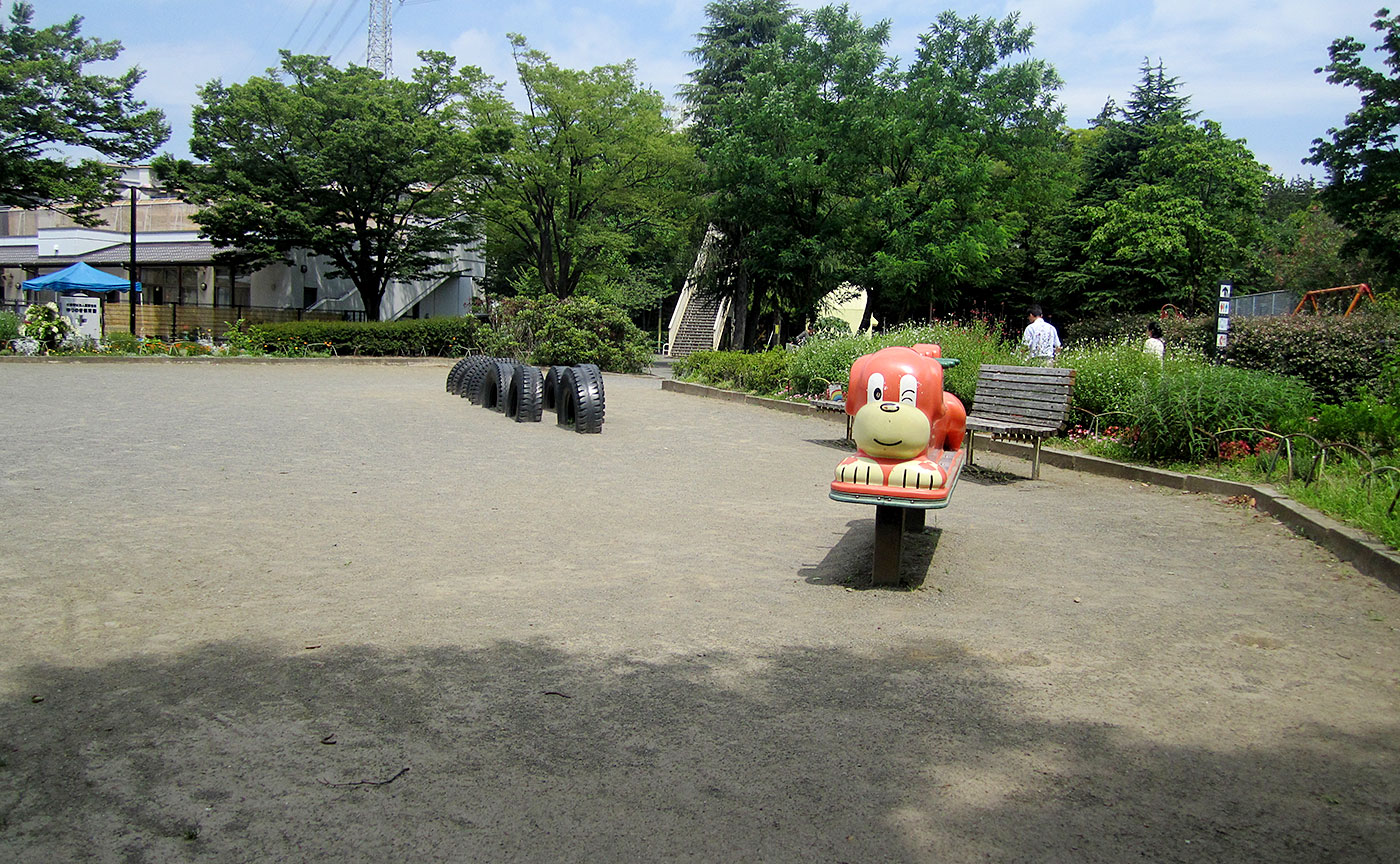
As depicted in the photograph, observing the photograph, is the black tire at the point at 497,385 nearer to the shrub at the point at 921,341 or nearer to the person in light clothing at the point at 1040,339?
the shrub at the point at 921,341

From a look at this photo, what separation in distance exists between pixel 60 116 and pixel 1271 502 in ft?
108

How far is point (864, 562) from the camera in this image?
6707 mm

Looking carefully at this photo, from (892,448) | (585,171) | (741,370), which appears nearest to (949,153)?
(741,370)

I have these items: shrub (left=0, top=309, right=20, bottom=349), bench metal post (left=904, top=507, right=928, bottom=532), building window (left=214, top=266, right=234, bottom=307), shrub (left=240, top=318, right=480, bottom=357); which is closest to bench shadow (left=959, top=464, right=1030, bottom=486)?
bench metal post (left=904, top=507, right=928, bottom=532)

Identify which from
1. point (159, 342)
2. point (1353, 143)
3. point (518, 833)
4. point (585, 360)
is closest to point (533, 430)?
point (518, 833)

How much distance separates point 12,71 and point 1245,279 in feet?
140

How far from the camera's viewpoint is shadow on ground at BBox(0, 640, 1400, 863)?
295cm

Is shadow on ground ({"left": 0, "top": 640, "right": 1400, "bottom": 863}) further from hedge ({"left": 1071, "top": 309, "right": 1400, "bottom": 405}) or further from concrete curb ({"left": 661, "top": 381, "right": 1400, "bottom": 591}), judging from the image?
hedge ({"left": 1071, "top": 309, "right": 1400, "bottom": 405})

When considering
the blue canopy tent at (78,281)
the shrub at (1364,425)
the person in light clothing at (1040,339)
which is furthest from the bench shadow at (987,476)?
the blue canopy tent at (78,281)

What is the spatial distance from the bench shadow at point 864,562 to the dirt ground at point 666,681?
45 mm

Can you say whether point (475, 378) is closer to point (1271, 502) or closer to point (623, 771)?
point (1271, 502)

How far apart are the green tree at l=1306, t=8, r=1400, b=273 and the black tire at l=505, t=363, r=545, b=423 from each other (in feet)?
81.7

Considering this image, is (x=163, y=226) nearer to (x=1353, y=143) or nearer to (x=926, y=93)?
(x=926, y=93)

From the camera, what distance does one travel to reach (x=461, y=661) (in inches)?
178
